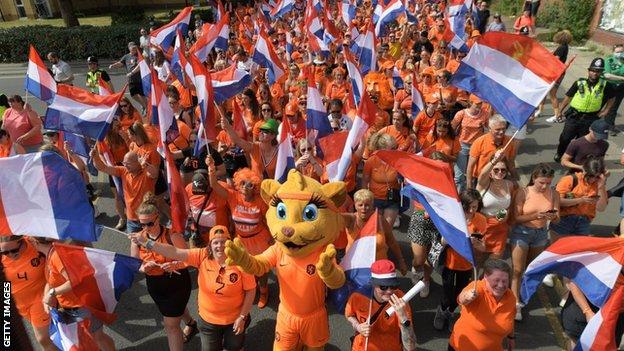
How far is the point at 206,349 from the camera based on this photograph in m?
4.16

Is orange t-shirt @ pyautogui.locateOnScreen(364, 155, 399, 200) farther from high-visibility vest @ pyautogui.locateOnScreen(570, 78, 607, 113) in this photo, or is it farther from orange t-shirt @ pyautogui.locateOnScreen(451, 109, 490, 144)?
high-visibility vest @ pyautogui.locateOnScreen(570, 78, 607, 113)

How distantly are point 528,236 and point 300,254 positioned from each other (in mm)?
2518

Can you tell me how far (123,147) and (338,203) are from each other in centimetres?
401

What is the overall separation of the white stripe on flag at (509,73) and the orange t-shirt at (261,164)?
8.56 feet

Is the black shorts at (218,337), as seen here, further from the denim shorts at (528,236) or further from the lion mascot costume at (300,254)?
the denim shorts at (528,236)

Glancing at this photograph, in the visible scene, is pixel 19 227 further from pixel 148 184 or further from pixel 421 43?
pixel 421 43

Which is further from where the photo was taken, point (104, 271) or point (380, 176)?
point (380, 176)

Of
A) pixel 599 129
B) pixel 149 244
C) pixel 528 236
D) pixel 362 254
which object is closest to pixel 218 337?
pixel 149 244

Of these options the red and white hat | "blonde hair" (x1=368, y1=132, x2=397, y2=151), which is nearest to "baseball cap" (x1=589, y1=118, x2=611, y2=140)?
"blonde hair" (x1=368, y1=132, x2=397, y2=151)

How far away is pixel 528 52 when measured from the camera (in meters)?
4.62

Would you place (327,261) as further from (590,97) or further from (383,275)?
(590,97)

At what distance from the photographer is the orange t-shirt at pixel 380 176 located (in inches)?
218

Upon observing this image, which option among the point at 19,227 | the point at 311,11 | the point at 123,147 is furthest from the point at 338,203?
the point at 311,11

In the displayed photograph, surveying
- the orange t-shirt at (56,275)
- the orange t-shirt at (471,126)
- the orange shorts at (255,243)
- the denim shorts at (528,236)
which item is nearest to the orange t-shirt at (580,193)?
the denim shorts at (528,236)
